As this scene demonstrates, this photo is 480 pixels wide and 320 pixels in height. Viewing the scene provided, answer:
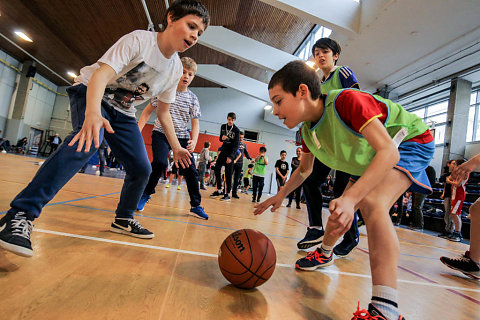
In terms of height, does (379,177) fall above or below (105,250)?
above

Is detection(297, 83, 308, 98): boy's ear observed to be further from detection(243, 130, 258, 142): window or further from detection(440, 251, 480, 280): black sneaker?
detection(243, 130, 258, 142): window

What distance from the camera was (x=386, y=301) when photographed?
1.04m

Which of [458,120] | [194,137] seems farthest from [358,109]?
[458,120]

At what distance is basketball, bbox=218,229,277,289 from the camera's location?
122 centimetres

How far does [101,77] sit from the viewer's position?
49.8 inches

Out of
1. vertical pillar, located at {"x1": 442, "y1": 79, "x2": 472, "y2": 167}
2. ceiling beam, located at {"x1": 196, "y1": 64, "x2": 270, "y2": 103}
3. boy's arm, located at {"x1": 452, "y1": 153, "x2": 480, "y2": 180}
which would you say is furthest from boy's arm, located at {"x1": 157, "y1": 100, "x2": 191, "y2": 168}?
ceiling beam, located at {"x1": 196, "y1": 64, "x2": 270, "y2": 103}

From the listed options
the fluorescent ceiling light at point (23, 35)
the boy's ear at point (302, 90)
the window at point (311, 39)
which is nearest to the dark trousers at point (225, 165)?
the boy's ear at point (302, 90)

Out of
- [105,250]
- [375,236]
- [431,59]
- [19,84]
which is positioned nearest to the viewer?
[375,236]

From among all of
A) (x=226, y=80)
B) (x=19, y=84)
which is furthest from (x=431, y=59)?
(x=19, y=84)

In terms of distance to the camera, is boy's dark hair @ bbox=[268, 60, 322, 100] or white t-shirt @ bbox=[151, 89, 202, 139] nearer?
boy's dark hair @ bbox=[268, 60, 322, 100]

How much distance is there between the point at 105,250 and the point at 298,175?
1.22 metres

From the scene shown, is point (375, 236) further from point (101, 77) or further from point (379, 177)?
point (101, 77)

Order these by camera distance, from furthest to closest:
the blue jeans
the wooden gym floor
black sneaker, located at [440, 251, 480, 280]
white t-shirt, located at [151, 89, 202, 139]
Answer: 1. white t-shirt, located at [151, 89, 202, 139]
2. black sneaker, located at [440, 251, 480, 280]
3. the blue jeans
4. the wooden gym floor

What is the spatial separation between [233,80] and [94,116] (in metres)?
14.6
